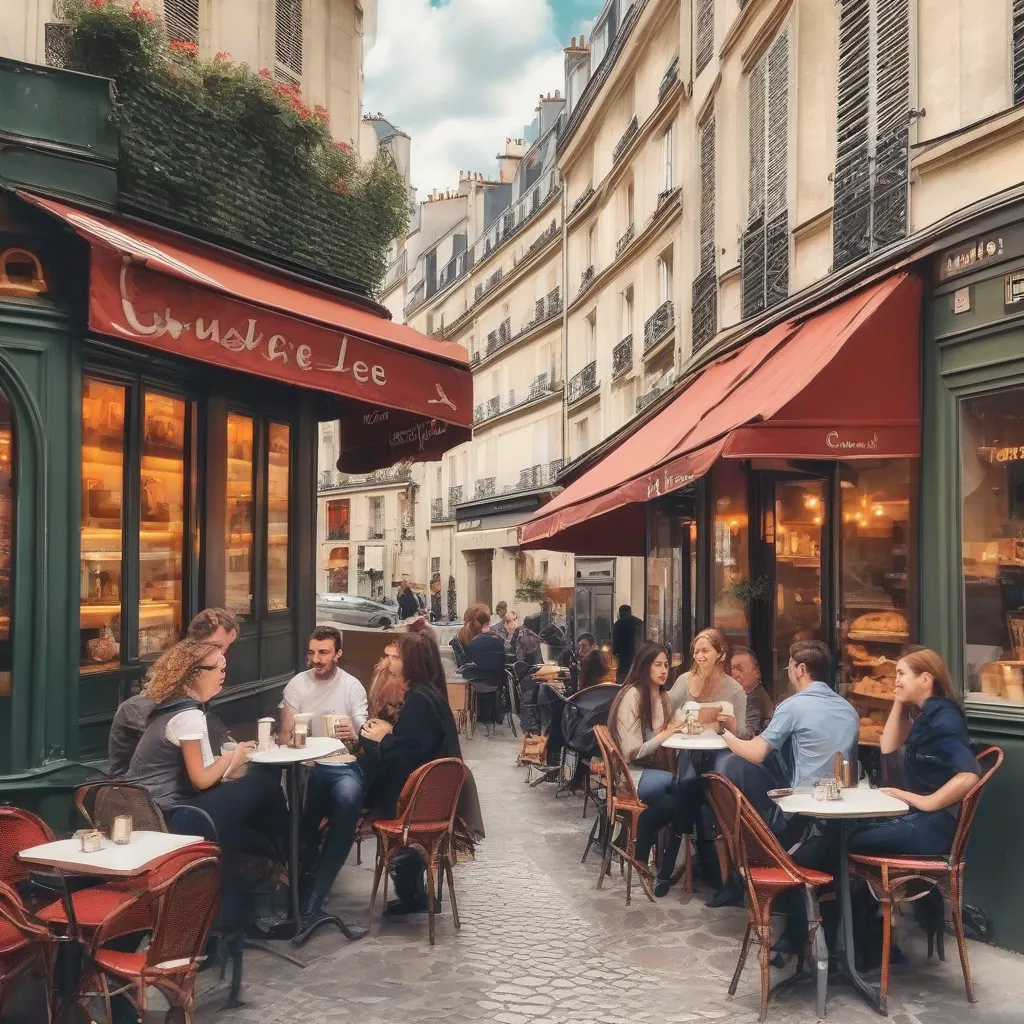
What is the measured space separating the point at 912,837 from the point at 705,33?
407 inches

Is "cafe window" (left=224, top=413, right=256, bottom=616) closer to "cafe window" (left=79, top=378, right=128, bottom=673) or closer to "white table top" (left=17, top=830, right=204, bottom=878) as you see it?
"cafe window" (left=79, top=378, right=128, bottom=673)

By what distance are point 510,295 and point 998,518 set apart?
29.2 meters

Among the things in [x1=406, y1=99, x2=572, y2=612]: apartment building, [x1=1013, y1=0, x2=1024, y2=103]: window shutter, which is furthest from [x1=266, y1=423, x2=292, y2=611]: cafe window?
[x1=406, y1=99, x2=572, y2=612]: apartment building

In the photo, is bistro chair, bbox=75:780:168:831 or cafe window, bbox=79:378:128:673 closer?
bistro chair, bbox=75:780:168:831

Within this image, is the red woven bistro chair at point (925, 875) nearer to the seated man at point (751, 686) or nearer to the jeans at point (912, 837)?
the jeans at point (912, 837)

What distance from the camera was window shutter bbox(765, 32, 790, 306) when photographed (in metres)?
9.49

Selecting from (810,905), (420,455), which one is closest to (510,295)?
(420,455)

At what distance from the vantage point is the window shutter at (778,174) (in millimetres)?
9492

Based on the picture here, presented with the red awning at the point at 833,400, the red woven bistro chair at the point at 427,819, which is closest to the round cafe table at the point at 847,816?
the red woven bistro chair at the point at 427,819

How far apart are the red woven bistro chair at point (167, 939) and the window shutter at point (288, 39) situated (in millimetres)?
Result: 8060

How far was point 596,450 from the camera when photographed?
14.7m

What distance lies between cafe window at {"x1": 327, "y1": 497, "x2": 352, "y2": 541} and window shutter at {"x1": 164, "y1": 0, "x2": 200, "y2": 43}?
42.8 metres

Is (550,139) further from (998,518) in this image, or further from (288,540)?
(998,518)

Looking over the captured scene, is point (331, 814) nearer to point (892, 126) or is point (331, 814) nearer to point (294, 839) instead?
point (294, 839)
